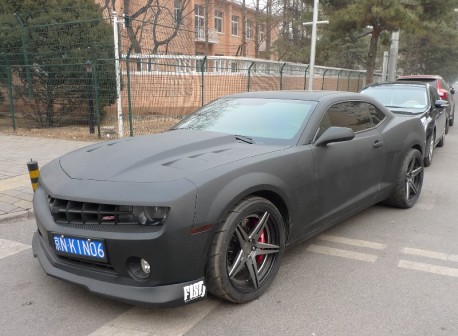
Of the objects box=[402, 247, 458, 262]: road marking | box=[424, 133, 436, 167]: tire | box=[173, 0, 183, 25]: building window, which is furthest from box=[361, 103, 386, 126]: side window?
box=[173, 0, 183, 25]: building window

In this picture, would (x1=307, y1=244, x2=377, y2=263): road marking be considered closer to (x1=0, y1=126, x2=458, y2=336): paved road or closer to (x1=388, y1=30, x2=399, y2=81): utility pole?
(x1=0, y1=126, x2=458, y2=336): paved road

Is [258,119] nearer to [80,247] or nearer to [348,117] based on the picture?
[348,117]

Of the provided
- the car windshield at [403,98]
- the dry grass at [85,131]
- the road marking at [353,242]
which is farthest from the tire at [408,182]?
the dry grass at [85,131]

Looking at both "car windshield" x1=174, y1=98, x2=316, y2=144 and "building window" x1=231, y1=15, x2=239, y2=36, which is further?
"building window" x1=231, y1=15, x2=239, y2=36

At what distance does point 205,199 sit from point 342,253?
1.89 meters

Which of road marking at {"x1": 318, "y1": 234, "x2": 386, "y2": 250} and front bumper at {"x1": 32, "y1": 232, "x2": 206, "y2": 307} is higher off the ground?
front bumper at {"x1": 32, "y1": 232, "x2": 206, "y2": 307}

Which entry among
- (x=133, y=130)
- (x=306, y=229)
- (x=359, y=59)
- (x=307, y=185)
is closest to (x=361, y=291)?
(x=306, y=229)

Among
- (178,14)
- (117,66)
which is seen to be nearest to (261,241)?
(117,66)

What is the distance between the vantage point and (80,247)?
264 centimetres

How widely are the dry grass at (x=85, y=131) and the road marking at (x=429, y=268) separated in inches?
284

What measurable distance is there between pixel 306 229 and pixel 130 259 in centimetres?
159

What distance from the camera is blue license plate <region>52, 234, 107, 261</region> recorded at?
2.58 meters

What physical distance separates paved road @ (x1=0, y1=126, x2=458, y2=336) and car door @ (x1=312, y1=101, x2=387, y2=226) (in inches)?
17.0

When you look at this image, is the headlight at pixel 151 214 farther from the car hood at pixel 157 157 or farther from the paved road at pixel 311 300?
the paved road at pixel 311 300
